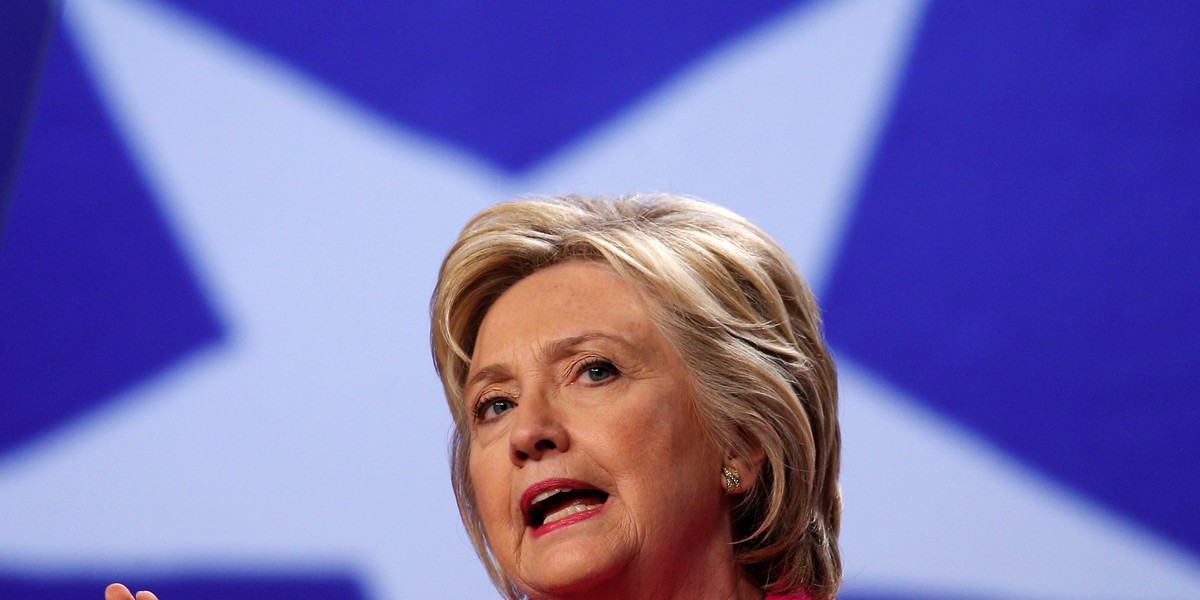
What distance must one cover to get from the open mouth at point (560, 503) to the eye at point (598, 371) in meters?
0.14

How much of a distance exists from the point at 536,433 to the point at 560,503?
10 centimetres

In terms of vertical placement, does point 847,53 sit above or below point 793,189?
above

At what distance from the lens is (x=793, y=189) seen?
2389mm

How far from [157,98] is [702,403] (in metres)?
1.50

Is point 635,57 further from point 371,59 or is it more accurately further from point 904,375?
point 904,375

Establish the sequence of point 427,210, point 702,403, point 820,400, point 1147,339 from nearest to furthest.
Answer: point 702,403 < point 820,400 < point 1147,339 < point 427,210

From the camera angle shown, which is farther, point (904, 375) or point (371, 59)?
point (371, 59)

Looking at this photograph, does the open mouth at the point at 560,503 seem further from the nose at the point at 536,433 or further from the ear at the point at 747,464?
the ear at the point at 747,464

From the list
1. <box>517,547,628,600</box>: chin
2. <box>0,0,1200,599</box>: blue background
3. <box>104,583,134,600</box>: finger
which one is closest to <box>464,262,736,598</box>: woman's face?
<box>517,547,628,600</box>: chin

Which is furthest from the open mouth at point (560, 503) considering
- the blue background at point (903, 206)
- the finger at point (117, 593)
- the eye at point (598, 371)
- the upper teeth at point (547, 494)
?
the blue background at point (903, 206)

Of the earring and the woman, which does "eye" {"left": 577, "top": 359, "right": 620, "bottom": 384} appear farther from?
the earring

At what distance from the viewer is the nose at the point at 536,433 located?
1.46m

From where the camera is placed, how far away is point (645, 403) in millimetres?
1491

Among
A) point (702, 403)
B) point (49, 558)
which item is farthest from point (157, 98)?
point (702, 403)
